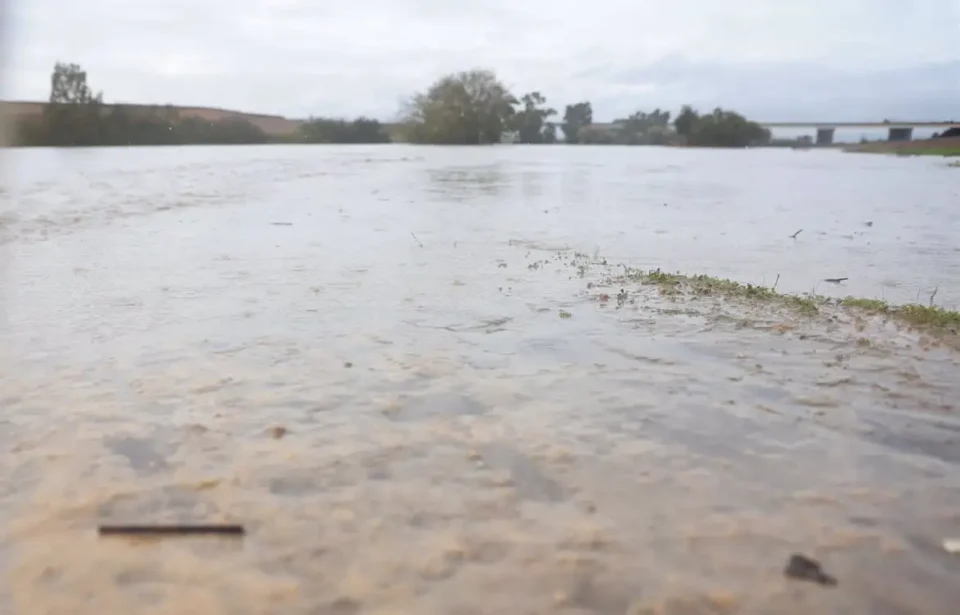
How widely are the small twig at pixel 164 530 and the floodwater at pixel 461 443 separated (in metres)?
0.05

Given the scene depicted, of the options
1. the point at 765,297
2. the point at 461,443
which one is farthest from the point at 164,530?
the point at 765,297

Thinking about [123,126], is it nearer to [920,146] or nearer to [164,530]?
[164,530]

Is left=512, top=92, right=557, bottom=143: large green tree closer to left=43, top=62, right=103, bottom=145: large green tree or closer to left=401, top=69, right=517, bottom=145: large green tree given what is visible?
left=401, top=69, right=517, bottom=145: large green tree

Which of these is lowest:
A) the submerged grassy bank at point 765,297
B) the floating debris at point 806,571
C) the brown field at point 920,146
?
the floating debris at point 806,571

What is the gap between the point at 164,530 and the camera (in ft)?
8.40

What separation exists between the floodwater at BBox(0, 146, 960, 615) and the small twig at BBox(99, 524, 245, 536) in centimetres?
5

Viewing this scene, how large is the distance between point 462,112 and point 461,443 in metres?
88.7

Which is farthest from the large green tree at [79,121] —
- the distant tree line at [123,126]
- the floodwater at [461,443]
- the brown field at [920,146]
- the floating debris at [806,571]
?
the brown field at [920,146]

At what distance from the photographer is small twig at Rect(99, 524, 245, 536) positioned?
2557 mm

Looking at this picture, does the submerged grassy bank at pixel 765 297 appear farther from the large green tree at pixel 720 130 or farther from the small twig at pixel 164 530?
the large green tree at pixel 720 130

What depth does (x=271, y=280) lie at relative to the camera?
737 cm

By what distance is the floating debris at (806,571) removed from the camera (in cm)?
237

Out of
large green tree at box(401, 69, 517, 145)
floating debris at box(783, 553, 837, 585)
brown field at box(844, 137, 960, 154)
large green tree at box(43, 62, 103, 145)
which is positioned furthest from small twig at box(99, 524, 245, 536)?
large green tree at box(401, 69, 517, 145)

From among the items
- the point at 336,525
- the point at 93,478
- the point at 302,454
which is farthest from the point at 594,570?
the point at 93,478
